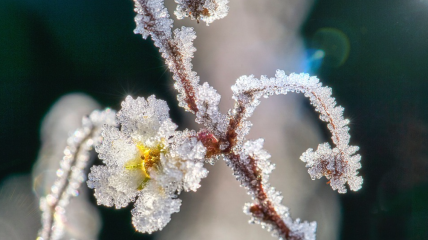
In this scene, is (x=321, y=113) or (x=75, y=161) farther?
(x=321, y=113)

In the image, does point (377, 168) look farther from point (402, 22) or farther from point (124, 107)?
point (124, 107)

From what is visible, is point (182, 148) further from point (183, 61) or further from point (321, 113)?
point (321, 113)

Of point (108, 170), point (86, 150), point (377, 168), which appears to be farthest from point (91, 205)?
point (377, 168)

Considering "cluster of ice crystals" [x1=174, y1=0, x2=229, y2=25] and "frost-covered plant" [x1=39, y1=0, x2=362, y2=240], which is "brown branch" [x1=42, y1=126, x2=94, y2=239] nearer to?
"frost-covered plant" [x1=39, y1=0, x2=362, y2=240]

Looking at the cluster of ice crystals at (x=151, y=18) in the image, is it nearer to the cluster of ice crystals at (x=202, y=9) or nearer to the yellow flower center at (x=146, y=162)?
the cluster of ice crystals at (x=202, y=9)

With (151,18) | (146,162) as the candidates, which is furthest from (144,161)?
(151,18)

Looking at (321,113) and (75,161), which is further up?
(321,113)

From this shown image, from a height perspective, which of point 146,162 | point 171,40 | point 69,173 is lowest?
point 69,173
